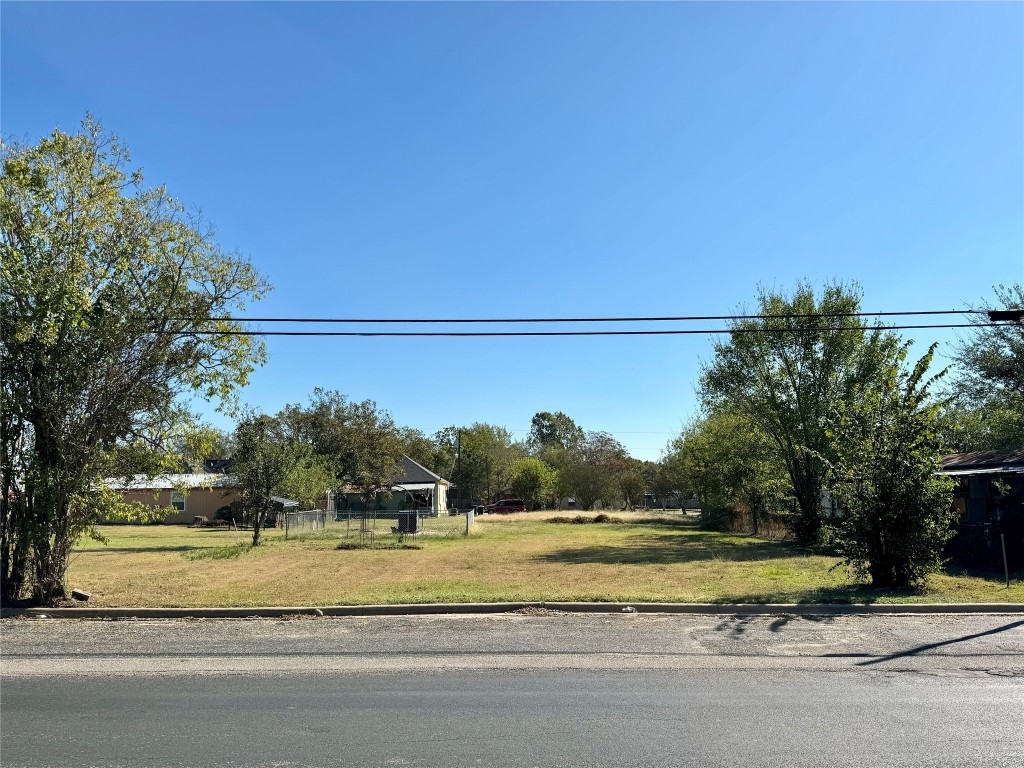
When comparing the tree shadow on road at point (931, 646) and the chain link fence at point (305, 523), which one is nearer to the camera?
the tree shadow on road at point (931, 646)

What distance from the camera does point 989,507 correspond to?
813 inches

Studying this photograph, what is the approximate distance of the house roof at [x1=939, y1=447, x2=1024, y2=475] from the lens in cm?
1942

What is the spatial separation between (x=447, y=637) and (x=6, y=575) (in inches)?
345

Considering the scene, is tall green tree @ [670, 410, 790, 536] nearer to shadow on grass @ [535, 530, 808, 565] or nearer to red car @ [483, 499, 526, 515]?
shadow on grass @ [535, 530, 808, 565]

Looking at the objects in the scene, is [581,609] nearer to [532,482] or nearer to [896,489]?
[896,489]

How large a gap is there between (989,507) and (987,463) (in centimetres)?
155

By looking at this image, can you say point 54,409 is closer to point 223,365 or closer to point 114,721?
point 223,365

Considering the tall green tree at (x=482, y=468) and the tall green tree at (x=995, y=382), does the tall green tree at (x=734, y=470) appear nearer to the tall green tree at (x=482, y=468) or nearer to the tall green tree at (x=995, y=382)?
the tall green tree at (x=995, y=382)

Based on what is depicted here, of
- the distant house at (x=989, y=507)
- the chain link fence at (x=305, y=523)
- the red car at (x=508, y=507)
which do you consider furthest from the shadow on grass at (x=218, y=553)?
the red car at (x=508, y=507)

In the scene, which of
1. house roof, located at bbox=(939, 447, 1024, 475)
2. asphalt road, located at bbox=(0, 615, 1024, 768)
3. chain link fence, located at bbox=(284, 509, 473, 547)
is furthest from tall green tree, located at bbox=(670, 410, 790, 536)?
asphalt road, located at bbox=(0, 615, 1024, 768)

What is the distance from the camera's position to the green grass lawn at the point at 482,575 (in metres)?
12.4

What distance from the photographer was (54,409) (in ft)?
40.4

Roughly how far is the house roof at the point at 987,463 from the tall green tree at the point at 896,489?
21.2ft

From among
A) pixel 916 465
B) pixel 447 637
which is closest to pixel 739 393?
pixel 916 465
